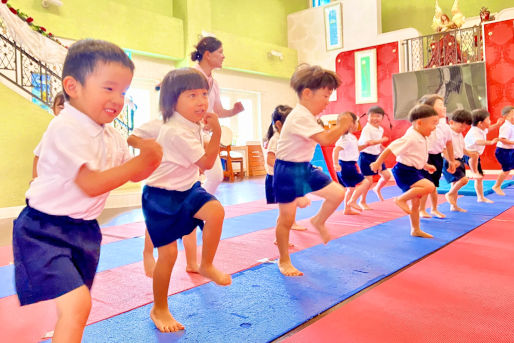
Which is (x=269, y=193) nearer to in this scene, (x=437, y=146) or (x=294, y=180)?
(x=294, y=180)

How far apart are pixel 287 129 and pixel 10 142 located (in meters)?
5.12

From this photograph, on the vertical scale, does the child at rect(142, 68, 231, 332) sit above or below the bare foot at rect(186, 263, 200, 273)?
above

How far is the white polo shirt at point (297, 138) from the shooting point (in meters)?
2.34

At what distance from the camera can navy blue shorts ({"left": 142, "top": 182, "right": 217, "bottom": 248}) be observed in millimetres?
1686

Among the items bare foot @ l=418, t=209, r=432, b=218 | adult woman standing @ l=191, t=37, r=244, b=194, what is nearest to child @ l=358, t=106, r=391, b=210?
A: bare foot @ l=418, t=209, r=432, b=218

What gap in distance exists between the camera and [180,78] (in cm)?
176

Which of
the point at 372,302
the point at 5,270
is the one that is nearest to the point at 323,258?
the point at 372,302

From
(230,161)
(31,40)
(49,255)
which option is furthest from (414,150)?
(230,161)

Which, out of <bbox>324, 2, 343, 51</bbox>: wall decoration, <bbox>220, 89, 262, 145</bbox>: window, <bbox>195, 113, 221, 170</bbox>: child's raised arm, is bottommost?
<bbox>195, 113, 221, 170</bbox>: child's raised arm

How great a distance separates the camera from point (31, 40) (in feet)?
20.0

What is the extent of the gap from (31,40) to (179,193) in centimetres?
567

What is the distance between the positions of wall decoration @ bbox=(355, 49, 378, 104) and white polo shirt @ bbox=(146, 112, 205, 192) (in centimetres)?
1035

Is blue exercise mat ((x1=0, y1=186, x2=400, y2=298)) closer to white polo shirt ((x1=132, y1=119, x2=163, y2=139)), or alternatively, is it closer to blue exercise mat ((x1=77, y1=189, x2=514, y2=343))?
blue exercise mat ((x1=77, y1=189, x2=514, y2=343))

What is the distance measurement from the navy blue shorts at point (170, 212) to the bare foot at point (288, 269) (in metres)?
0.80
